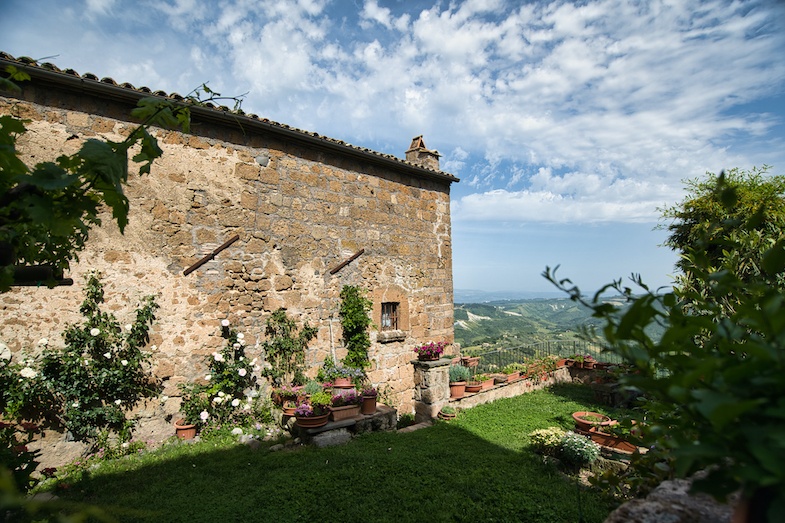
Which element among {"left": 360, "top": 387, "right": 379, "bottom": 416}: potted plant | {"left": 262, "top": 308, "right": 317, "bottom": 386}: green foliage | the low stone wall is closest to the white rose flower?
{"left": 262, "top": 308, "right": 317, "bottom": 386}: green foliage

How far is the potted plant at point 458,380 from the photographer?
9.17 metres

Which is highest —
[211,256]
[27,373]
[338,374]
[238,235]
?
[238,235]

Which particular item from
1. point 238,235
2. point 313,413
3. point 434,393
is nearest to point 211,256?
point 238,235

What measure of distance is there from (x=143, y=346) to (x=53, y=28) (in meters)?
4.15

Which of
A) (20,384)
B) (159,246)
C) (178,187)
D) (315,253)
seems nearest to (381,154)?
(315,253)

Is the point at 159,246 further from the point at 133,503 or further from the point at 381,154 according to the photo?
the point at 381,154

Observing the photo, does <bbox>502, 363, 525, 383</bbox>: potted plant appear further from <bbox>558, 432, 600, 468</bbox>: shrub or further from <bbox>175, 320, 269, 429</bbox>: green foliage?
<bbox>175, 320, 269, 429</bbox>: green foliage

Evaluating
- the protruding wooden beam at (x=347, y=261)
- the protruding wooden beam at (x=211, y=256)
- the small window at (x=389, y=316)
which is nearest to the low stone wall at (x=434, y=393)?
the small window at (x=389, y=316)

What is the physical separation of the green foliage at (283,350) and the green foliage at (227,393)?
0.34 m

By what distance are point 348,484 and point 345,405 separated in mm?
2423

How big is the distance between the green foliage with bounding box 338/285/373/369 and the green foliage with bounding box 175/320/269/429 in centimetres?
195

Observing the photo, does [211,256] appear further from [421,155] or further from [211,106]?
[421,155]

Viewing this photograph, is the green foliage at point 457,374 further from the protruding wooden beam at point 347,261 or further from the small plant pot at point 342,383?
the protruding wooden beam at point 347,261

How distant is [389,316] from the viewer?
9.27 metres
